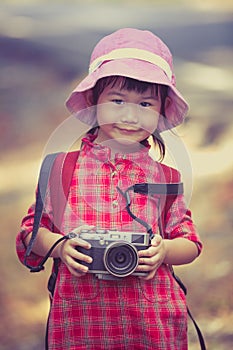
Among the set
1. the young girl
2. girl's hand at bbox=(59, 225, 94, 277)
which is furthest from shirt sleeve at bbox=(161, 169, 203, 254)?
girl's hand at bbox=(59, 225, 94, 277)

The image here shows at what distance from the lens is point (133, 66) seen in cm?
90

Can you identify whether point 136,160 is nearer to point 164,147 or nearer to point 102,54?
point 164,147

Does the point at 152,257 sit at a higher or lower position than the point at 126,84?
lower

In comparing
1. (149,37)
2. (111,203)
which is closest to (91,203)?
(111,203)

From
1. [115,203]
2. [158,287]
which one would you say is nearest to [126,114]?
[115,203]

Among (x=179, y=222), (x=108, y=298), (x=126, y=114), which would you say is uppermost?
(x=126, y=114)

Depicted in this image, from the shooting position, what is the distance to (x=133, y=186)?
3.00 ft

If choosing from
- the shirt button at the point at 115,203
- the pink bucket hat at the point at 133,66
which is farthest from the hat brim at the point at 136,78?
the shirt button at the point at 115,203

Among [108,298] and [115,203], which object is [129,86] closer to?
[115,203]

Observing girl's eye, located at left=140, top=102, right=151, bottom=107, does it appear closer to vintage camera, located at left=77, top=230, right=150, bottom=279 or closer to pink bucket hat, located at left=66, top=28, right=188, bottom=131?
pink bucket hat, located at left=66, top=28, right=188, bottom=131

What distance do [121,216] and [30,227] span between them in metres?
0.12

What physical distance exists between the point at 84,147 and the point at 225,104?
9.0 inches

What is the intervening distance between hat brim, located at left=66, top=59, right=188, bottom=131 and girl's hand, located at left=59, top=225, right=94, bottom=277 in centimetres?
17

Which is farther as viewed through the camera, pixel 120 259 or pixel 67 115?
pixel 67 115
